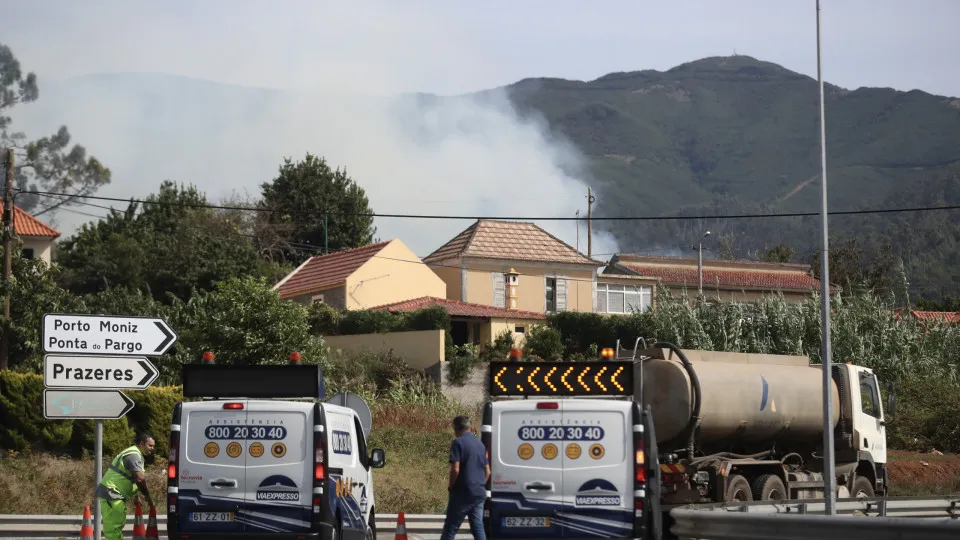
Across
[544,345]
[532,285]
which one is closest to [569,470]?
[544,345]

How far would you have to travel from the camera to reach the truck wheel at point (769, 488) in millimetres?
22000

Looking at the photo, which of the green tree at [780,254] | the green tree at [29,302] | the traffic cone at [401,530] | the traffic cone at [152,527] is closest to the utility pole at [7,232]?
the green tree at [29,302]

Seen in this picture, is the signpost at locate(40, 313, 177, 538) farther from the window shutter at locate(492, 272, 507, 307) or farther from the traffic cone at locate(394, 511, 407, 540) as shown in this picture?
the window shutter at locate(492, 272, 507, 307)

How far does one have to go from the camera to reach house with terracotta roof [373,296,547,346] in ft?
172

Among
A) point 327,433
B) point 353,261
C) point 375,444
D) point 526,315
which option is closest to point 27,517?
point 327,433

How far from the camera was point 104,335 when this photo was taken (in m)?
15.7

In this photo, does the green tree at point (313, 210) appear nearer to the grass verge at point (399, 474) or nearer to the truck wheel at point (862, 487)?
the grass verge at point (399, 474)

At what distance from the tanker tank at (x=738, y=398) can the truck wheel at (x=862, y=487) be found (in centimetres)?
173

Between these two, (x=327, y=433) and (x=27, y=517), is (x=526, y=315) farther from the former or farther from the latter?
(x=327, y=433)

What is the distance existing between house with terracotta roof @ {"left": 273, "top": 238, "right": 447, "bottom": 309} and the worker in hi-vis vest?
42530 millimetres

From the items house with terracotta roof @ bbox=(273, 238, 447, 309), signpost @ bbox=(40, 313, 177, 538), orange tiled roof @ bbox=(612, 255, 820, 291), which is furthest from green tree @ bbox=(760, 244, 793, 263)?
signpost @ bbox=(40, 313, 177, 538)

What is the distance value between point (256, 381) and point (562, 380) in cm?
373

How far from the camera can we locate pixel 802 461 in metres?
24.3

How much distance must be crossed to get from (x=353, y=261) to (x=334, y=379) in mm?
20435
